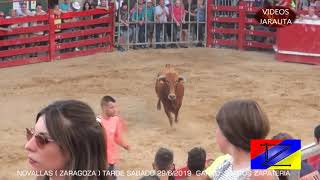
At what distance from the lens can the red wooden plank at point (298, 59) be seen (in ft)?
59.9

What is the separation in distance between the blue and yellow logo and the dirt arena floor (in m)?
5.63

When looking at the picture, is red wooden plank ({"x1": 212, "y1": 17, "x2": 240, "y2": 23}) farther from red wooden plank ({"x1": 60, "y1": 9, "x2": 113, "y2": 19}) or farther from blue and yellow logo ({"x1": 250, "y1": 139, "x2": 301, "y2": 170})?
blue and yellow logo ({"x1": 250, "y1": 139, "x2": 301, "y2": 170})

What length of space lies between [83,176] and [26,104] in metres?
10.8

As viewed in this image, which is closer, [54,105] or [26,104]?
[54,105]

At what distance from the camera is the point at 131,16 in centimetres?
2005

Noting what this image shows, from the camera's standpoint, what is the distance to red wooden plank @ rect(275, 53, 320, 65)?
18.2 m

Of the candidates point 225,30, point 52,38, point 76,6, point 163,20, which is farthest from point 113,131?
point 225,30

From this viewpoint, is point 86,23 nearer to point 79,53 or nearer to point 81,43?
point 81,43

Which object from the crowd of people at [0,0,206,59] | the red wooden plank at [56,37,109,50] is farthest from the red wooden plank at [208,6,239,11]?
the red wooden plank at [56,37,109,50]

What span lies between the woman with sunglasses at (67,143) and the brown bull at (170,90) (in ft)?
28.7

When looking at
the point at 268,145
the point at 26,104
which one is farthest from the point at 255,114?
the point at 26,104

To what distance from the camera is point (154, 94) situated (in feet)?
45.4

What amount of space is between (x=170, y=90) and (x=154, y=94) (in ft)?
8.82

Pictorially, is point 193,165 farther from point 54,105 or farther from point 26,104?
point 26,104
